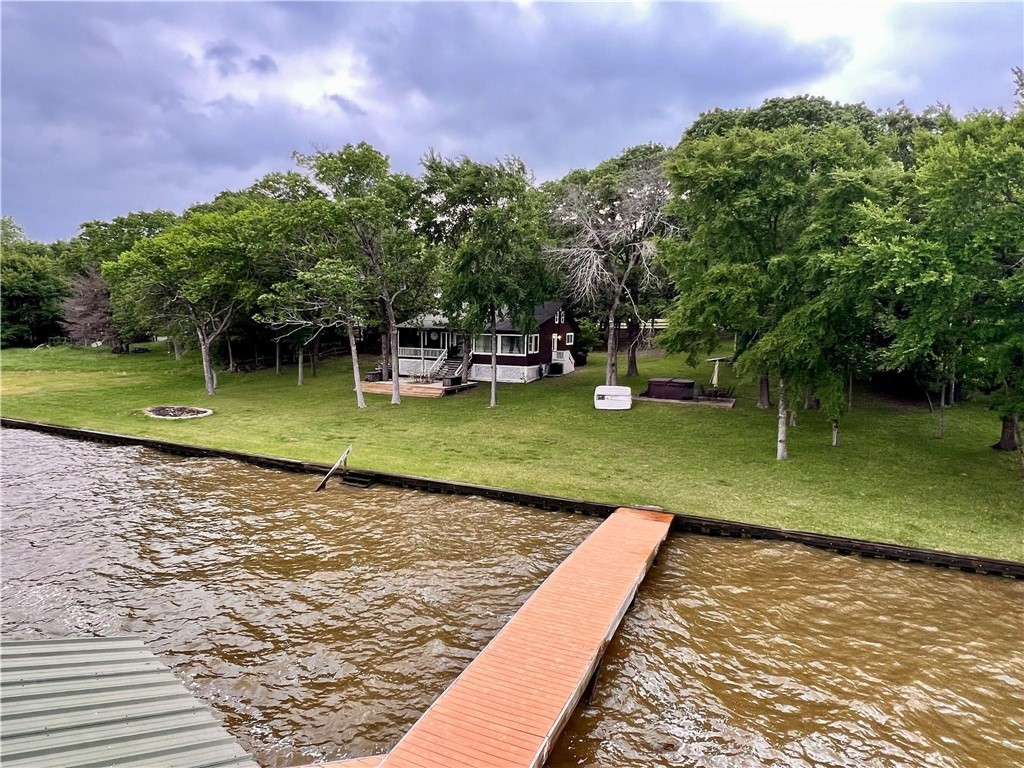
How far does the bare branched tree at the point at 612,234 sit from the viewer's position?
23.5 meters

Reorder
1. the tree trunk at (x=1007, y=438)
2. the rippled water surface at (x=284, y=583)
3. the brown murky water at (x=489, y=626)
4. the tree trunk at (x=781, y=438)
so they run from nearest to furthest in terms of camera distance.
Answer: the brown murky water at (x=489, y=626), the rippled water surface at (x=284, y=583), the tree trunk at (x=781, y=438), the tree trunk at (x=1007, y=438)

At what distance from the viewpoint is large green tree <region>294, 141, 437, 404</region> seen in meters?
23.0

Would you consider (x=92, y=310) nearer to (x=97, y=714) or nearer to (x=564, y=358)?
(x=564, y=358)

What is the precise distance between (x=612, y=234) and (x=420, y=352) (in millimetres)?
13498

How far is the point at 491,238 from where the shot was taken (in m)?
23.0

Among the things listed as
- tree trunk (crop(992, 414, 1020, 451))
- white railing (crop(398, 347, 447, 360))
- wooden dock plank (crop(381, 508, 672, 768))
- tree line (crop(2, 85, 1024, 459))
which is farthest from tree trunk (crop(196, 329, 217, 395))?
tree trunk (crop(992, 414, 1020, 451))

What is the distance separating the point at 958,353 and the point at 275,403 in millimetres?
26070

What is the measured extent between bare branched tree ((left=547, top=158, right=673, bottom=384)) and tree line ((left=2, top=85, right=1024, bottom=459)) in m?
0.10

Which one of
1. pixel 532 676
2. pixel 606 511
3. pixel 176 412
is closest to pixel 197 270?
→ pixel 176 412

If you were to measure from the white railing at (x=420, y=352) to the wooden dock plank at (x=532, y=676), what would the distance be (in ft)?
73.5

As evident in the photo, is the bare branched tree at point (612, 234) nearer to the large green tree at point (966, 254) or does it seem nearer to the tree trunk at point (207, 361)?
the large green tree at point (966, 254)

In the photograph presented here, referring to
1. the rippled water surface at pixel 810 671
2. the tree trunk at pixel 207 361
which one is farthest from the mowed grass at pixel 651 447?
the rippled water surface at pixel 810 671

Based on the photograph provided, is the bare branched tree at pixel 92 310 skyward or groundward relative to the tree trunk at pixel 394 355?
skyward

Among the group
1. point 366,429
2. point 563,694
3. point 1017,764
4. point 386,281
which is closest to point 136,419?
point 366,429
